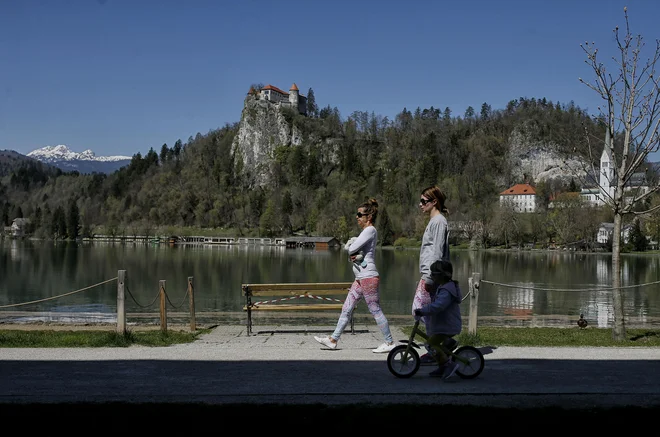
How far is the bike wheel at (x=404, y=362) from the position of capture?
8.16 m

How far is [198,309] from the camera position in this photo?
27.3m

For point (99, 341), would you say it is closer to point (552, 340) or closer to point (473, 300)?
point (473, 300)

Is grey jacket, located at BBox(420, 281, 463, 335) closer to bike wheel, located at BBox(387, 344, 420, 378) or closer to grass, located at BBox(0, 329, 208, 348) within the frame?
bike wheel, located at BBox(387, 344, 420, 378)

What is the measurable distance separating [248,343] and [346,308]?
9.60 ft

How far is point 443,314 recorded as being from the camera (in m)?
8.22

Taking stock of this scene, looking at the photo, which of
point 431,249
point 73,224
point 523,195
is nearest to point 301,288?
point 431,249

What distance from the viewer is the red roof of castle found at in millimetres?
176375

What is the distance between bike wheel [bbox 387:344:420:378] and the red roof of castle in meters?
174

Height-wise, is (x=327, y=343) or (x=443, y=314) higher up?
(x=443, y=314)

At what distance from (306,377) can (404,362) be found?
132 cm

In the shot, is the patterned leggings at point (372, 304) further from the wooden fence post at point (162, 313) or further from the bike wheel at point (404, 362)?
the wooden fence post at point (162, 313)

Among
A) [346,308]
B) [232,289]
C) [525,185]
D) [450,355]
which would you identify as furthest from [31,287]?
[525,185]

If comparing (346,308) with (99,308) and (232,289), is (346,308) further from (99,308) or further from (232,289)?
(232,289)

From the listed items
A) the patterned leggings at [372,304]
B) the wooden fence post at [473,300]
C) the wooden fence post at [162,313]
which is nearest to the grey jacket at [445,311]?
the patterned leggings at [372,304]
